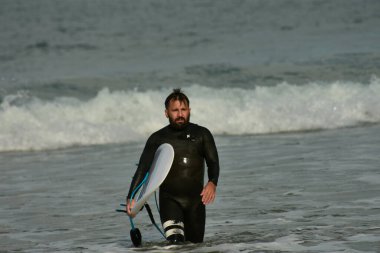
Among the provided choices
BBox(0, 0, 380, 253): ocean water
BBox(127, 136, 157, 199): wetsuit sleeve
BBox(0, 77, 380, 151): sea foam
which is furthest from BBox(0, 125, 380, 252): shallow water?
BBox(0, 77, 380, 151): sea foam

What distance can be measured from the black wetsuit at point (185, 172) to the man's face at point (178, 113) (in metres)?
0.09

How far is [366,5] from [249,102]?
15.7 metres

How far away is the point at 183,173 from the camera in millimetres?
7098

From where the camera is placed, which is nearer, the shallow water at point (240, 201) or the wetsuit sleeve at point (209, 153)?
the wetsuit sleeve at point (209, 153)

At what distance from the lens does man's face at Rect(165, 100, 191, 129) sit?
6.94m

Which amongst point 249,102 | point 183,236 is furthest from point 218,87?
point 183,236

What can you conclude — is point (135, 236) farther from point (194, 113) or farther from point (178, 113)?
point (194, 113)

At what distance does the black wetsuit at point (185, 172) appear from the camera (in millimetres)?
7066

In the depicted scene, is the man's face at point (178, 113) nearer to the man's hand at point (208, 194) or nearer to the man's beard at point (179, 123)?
the man's beard at point (179, 123)

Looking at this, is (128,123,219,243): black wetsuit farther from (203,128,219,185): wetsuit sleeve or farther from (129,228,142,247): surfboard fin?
(129,228,142,247): surfboard fin

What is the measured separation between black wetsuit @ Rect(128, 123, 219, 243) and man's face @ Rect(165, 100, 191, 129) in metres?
0.09

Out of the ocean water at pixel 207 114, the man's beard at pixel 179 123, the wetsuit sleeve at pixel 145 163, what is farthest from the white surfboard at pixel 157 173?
the ocean water at pixel 207 114

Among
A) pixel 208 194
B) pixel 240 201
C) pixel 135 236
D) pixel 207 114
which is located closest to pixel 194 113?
pixel 207 114

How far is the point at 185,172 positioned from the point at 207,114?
12.2m
